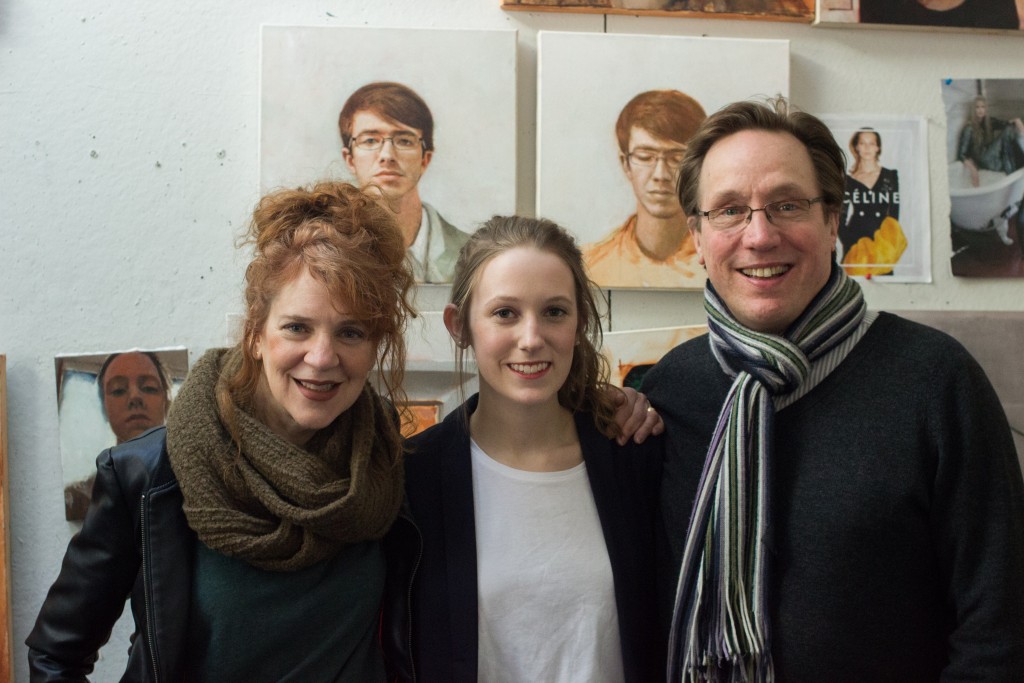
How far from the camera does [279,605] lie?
3.51ft

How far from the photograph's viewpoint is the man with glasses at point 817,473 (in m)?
1.04

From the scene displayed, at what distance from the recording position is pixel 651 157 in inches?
69.0

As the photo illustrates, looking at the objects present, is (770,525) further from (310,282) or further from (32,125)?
(32,125)

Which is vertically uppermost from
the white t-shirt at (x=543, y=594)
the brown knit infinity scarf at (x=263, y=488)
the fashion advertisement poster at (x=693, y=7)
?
the fashion advertisement poster at (x=693, y=7)

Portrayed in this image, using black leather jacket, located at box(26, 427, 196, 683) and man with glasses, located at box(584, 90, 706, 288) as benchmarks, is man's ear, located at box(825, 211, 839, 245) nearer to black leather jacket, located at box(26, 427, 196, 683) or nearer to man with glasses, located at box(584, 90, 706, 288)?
man with glasses, located at box(584, 90, 706, 288)

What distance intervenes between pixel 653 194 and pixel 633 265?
171 mm

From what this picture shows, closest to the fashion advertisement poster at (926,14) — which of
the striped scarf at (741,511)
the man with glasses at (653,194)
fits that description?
the man with glasses at (653,194)

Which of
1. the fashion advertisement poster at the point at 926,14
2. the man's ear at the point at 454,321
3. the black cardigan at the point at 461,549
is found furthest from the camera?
the fashion advertisement poster at the point at 926,14

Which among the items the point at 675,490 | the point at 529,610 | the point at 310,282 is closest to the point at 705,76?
the point at 675,490

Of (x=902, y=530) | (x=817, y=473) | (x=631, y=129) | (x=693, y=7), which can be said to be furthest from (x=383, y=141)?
(x=902, y=530)

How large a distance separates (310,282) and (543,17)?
1.00 m

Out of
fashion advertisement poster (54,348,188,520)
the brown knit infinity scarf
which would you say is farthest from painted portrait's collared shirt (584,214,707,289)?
fashion advertisement poster (54,348,188,520)

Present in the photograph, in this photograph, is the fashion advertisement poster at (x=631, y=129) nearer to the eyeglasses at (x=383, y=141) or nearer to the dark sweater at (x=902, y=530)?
the eyeglasses at (x=383, y=141)

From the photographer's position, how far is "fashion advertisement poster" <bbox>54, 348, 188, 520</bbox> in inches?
65.1
